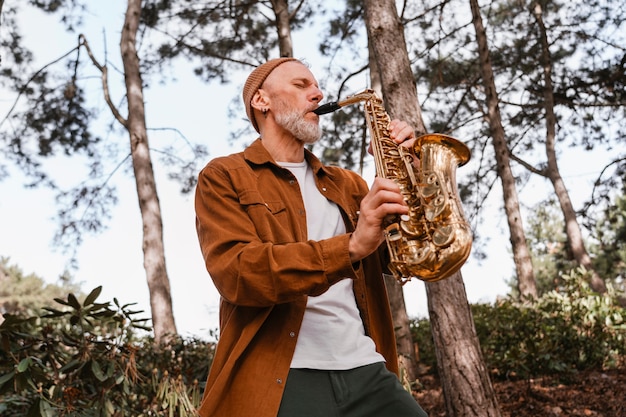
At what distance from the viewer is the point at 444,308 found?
5066mm

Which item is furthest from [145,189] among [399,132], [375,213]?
[375,213]

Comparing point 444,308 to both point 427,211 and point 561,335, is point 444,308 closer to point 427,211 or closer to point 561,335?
point 427,211

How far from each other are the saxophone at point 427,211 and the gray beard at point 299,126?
27 centimetres

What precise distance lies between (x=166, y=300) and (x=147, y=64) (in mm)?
6107

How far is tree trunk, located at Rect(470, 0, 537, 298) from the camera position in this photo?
1239 cm

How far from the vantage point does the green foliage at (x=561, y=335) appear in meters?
8.51

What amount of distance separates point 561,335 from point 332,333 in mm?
7102

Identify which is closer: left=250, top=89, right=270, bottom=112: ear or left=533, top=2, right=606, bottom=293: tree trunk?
left=250, top=89, right=270, bottom=112: ear

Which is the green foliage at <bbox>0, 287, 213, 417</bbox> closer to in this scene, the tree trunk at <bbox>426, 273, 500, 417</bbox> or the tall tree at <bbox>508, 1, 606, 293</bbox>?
the tree trunk at <bbox>426, 273, 500, 417</bbox>

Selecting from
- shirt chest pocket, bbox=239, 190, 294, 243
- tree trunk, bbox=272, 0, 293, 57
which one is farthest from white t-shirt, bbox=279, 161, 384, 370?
tree trunk, bbox=272, 0, 293, 57

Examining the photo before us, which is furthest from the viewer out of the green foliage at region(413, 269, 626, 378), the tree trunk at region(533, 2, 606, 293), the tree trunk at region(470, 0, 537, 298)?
the tree trunk at region(533, 2, 606, 293)

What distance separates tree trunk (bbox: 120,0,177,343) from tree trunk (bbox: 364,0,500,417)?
15.5ft

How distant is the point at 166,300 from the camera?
9.82 meters

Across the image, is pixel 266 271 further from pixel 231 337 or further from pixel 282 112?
pixel 282 112
